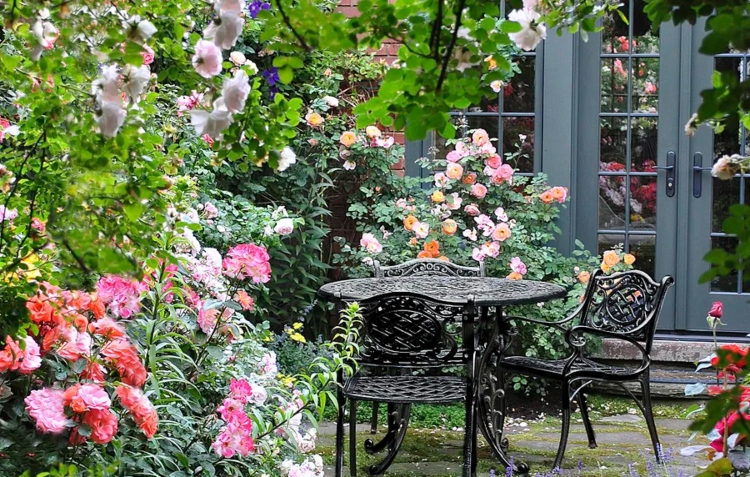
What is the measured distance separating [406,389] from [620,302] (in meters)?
1.36

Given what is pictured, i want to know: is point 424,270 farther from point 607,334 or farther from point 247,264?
point 247,264

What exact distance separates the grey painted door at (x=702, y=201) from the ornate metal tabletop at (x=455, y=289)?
165cm

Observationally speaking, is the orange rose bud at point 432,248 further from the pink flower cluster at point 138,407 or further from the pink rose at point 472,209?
the pink flower cluster at point 138,407

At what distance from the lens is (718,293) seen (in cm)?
578

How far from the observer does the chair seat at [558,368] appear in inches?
169

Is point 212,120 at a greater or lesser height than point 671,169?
lesser

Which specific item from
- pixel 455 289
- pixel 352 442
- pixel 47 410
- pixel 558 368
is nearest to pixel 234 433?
pixel 47 410

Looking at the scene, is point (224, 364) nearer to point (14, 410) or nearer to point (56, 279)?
point (14, 410)

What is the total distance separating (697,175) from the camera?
581 centimetres

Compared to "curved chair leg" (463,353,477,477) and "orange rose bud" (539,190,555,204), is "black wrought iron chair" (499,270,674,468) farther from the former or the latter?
"orange rose bud" (539,190,555,204)

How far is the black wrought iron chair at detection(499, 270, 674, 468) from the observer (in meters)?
4.31

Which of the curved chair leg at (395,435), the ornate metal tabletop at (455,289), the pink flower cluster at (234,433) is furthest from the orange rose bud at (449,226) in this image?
the pink flower cluster at (234,433)

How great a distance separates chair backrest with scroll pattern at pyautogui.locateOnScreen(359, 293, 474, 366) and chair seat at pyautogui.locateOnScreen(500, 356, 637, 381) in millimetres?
590

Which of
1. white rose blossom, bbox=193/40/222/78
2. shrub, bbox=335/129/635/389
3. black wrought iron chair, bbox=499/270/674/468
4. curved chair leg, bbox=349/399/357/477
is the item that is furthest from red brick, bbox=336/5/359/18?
white rose blossom, bbox=193/40/222/78
